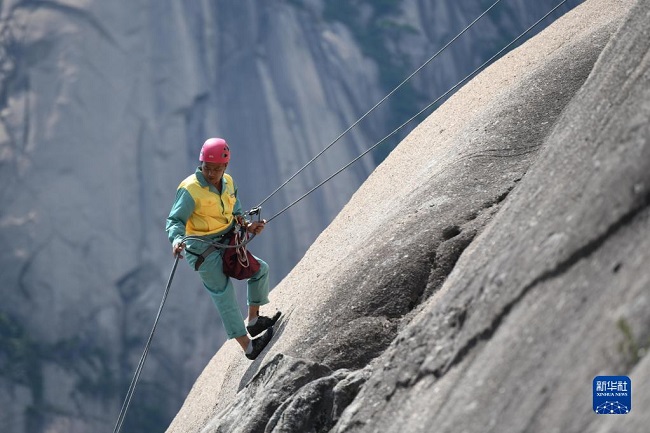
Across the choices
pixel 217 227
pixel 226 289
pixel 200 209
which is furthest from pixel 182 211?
pixel 226 289

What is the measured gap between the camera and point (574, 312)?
9.68 ft

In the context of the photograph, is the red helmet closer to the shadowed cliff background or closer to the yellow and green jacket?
the yellow and green jacket

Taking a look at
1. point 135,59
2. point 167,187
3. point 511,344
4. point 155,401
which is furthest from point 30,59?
point 511,344

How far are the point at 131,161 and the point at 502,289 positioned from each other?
29116 millimetres

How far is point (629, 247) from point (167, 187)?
97.5 feet

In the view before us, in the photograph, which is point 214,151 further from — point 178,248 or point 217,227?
point 178,248

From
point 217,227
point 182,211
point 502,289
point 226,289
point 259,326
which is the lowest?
point 502,289

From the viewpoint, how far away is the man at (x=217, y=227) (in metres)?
5.59

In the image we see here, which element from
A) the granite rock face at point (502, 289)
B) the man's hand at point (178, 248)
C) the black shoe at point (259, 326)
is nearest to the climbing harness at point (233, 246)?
the man's hand at point (178, 248)

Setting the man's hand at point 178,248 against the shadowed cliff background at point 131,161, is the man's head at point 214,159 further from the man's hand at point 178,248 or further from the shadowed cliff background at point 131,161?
the shadowed cliff background at point 131,161

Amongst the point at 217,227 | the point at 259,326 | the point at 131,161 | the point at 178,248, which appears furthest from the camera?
the point at 131,161

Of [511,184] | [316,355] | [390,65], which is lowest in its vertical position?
[316,355]

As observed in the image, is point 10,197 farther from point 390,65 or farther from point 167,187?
point 390,65

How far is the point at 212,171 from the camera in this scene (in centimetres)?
566
